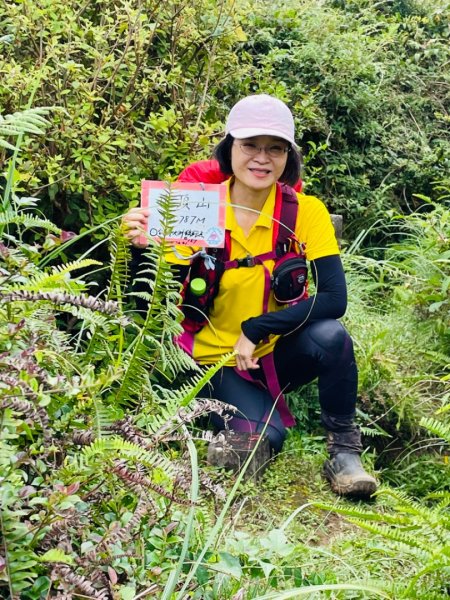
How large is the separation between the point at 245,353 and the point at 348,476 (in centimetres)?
64

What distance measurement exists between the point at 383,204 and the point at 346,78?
98 cm

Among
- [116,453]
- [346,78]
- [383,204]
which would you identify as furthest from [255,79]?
[116,453]

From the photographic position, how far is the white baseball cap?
3506 mm

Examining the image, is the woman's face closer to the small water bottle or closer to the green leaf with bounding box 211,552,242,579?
the small water bottle

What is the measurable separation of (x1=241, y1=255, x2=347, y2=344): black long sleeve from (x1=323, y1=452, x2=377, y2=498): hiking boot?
0.57 m

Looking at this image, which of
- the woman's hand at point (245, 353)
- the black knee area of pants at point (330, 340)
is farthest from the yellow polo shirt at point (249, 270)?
the black knee area of pants at point (330, 340)

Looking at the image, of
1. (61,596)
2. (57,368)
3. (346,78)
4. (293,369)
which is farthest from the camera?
(346,78)

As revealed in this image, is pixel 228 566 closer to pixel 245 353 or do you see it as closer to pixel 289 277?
pixel 245 353

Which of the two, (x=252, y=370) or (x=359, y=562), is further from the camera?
(x=252, y=370)

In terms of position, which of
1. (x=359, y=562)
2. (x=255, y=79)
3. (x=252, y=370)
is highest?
(x=255, y=79)

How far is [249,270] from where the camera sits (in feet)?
12.1

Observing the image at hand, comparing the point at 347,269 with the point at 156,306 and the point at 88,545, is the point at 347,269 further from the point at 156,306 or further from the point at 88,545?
the point at 88,545

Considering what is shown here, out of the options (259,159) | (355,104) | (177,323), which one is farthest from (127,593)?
(355,104)

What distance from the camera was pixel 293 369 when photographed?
3.87 metres
